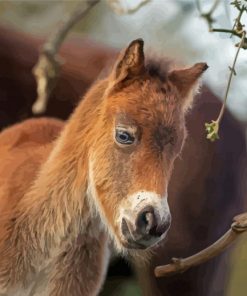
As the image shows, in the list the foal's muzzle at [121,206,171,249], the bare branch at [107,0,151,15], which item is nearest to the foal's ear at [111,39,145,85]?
the bare branch at [107,0,151,15]

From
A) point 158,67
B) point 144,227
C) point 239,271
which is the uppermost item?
point 158,67

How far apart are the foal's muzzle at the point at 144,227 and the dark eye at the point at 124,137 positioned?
0.38 ft

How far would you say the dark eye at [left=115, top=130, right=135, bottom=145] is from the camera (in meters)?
1.00

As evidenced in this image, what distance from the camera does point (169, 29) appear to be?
3.68 ft

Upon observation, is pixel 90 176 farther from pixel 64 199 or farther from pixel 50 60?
pixel 50 60

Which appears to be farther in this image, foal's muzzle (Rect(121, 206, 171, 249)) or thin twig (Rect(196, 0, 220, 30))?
thin twig (Rect(196, 0, 220, 30))

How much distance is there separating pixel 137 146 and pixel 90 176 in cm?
10

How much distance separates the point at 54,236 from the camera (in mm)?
1058

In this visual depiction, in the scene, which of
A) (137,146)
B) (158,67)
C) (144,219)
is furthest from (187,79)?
(144,219)

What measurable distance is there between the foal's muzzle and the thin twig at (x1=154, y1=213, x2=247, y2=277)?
0.28 ft

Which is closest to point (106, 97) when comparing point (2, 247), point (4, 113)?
point (4, 113)

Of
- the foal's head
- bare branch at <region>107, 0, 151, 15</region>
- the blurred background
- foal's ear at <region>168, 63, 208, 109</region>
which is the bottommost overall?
the foal's head

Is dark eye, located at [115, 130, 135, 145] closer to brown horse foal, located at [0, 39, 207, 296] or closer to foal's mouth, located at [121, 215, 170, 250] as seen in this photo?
brown horse foal, located at [0, 39, 207, 296]

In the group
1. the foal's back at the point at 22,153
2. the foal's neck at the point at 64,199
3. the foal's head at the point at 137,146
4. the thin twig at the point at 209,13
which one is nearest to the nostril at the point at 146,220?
the foal's head at the point at 137,146
